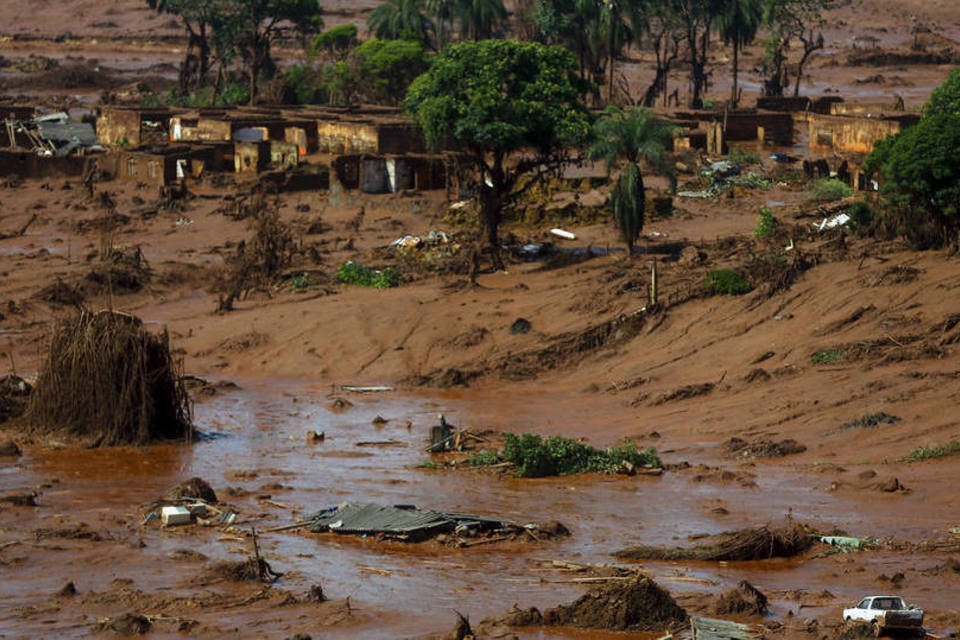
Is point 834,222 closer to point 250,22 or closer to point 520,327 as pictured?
point 520,327

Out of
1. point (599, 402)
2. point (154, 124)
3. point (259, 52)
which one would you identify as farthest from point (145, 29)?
point (599, 402)

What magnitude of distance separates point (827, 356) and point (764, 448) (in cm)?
409

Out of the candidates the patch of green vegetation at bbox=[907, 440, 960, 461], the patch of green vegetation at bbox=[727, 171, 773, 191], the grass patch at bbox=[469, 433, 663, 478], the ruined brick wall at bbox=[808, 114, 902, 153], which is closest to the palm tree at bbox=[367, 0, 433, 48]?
the ruined brick wall at bbox=[808, 114, 902, 153]

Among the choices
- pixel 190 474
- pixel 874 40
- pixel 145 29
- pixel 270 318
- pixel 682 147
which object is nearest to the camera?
pixel 190 474

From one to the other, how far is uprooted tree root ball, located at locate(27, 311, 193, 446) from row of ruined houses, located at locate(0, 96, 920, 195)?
655 inches

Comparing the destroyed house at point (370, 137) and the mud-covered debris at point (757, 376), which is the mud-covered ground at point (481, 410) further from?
the destroyed house at point (370, 137)

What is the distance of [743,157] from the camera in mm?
47312

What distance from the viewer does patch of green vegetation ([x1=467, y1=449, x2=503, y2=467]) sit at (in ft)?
74.0

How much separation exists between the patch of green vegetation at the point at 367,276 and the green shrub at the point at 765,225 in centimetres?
725

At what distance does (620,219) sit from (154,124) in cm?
2502

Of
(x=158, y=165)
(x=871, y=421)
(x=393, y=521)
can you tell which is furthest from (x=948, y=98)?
(x=158, y=165)

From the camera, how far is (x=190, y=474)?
22359 millimetres

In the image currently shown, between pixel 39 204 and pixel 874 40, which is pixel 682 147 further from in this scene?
pixel 874 40

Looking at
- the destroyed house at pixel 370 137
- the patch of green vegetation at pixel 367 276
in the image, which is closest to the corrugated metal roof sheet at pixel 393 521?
the patch of green vegetation at pixel 367 276
